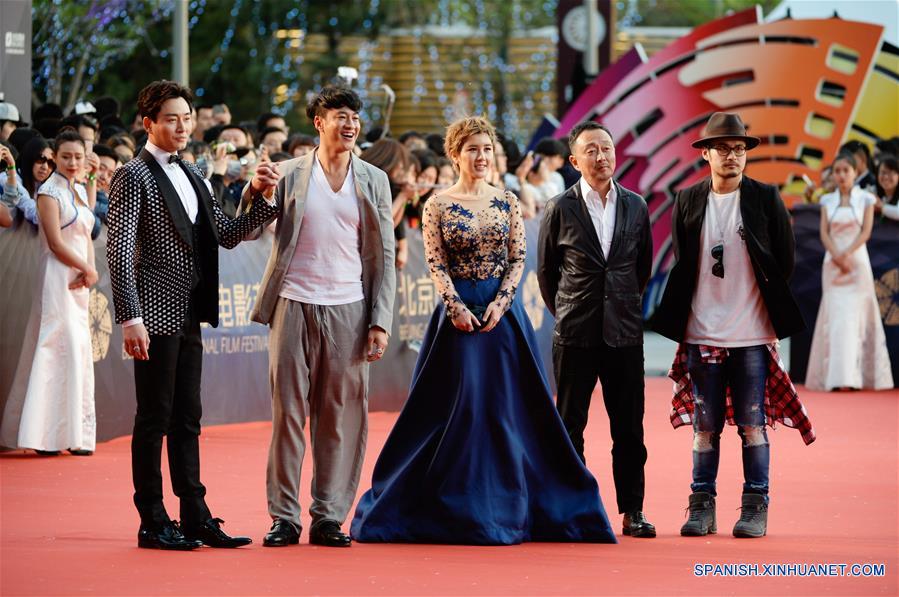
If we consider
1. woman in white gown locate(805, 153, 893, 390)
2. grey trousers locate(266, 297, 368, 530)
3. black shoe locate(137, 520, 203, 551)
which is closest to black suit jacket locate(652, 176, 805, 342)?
grey trousers locate(266, 297, 368, 530)

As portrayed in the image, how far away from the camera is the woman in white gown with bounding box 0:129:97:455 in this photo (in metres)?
9.82

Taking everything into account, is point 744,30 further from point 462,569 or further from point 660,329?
point 462,569

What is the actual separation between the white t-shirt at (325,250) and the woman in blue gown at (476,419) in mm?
429

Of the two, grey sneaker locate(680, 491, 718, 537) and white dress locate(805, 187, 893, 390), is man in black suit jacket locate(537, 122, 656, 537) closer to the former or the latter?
grey sneaker locate(680, 491, 718, 537)

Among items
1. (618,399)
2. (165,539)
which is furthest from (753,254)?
(165,539)

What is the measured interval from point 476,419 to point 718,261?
1.35 m

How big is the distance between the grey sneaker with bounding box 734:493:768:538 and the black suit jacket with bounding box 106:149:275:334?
8.57ft

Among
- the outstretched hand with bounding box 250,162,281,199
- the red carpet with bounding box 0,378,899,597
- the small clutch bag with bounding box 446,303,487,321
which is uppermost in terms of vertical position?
the outstretched hand with bounding box 250,162,281,199

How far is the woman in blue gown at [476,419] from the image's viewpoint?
7133mm

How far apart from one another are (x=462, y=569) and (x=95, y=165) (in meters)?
4.90

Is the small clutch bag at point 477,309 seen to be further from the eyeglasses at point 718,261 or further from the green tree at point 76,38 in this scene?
the green tree at point 76,38

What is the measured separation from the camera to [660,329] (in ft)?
24.5

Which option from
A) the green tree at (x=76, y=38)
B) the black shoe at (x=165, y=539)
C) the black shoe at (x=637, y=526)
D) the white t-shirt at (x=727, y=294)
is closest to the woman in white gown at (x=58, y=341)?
the black shoe at (x=165, y=539)

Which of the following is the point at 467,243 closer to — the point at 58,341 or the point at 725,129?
the point at 725,129
